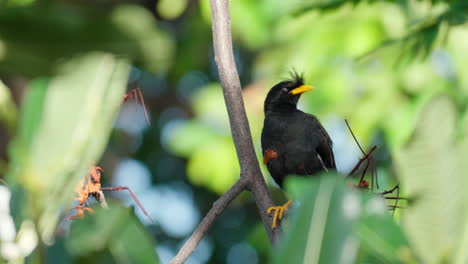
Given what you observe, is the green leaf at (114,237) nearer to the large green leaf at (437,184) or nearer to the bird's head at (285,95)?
the large green leaf at (437,184)

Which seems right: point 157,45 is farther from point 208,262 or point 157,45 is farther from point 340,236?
point 208,262

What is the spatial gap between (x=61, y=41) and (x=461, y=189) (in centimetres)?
44

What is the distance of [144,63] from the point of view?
591 millimetres

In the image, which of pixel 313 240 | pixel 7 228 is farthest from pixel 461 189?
pixel 7 228

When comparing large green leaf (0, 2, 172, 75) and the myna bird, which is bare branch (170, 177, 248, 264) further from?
the myna bird

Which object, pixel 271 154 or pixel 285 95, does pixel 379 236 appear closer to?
pixel 271 154

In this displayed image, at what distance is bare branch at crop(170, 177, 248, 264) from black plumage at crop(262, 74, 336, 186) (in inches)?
52.9

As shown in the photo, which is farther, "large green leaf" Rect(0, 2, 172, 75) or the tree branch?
the tree branch

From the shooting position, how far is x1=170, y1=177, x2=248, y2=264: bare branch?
1.59m

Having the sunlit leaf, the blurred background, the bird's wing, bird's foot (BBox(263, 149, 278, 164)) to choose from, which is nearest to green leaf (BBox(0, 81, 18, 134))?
the blurred background

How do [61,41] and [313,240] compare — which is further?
[313,240]

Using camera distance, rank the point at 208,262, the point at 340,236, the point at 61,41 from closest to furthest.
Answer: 1. the point at 61,41
2. the point at 340,236
3. the point at 208,262

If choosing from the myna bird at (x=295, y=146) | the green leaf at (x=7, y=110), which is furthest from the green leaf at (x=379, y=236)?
the myna bird at (x=295, y=146)

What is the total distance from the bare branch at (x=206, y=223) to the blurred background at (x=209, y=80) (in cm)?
18
